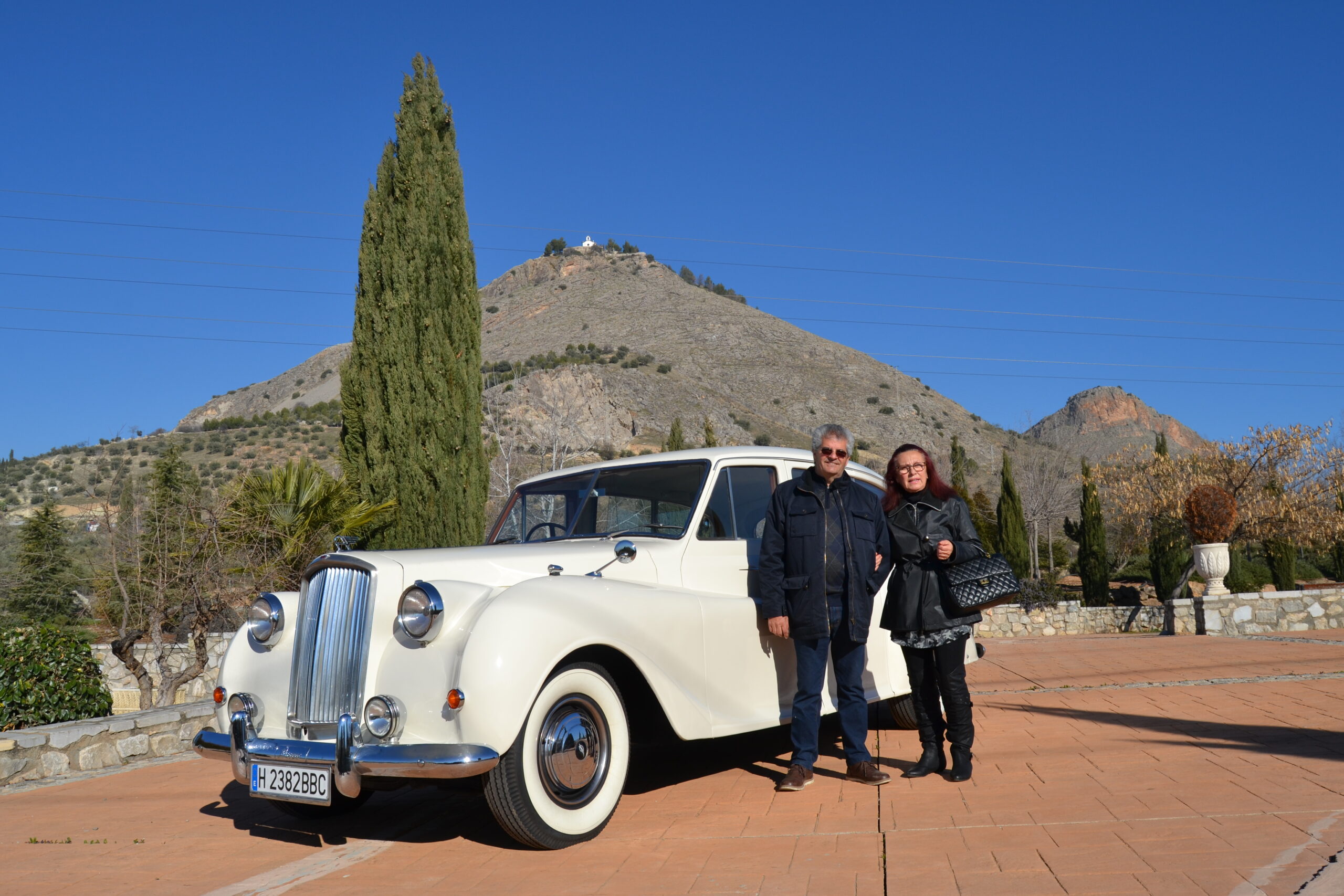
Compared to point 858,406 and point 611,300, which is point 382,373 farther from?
point 611,300

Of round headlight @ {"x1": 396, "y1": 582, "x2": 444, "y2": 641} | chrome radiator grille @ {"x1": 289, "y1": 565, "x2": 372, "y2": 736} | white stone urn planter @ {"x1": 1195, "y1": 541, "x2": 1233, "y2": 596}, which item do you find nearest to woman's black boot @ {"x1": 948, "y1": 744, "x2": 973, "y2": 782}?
round headlight @ {"x1": 396, "y1": 582, "x2": 444, "y2": 641}

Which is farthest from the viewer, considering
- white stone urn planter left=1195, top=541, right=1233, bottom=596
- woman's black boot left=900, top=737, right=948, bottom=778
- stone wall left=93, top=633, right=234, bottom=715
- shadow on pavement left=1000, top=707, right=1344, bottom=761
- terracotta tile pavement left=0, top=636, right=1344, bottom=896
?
white stone urn planter left=1195, top=541, right=1233, bottom=596

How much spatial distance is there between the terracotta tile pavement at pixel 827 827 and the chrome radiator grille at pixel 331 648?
2.00 ft

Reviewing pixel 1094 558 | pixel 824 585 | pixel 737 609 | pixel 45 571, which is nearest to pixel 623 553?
pixel 737 609

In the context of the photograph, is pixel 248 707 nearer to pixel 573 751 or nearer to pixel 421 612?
pixel 421 612

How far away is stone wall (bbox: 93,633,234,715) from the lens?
408 inches

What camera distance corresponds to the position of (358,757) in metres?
3.84

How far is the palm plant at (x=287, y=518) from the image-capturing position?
9727 millimetres

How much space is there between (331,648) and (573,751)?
3.81 ft

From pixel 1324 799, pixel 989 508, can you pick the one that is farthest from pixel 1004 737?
pixel 989 508

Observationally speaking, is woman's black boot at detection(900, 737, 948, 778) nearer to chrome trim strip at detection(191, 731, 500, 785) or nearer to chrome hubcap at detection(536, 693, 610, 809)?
chrome hubcap at detection(536, 693, 610, 809)

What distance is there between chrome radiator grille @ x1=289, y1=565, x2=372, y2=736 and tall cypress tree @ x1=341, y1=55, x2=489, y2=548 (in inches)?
273

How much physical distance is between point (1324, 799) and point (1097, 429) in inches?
3938

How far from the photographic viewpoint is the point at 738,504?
559 centimetres
